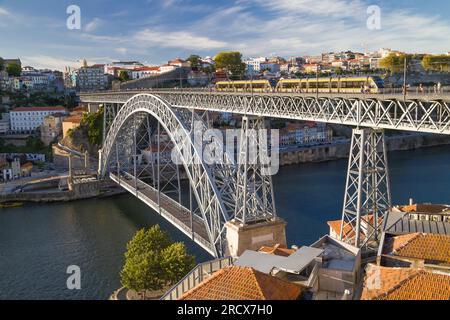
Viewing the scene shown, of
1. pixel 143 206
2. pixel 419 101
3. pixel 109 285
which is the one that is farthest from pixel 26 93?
pixel 419 101

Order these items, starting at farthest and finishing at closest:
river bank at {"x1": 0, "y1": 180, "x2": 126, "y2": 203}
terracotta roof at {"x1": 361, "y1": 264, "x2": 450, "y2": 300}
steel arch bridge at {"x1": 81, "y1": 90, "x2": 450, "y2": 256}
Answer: river bank at {"x1": 0, "y1": 180, "x2": 126, "y2": 203}
steel arch bridge at {"x1": 81, "y1": 90, "x2": 450, "y2": 256}
terracotta roof at {"x1": 361, "y1": 264, "x2": 450, "y2": 300}

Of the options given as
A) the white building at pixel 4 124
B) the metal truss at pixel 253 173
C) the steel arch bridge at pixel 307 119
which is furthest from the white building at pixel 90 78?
the metal truss at pixel 253 173

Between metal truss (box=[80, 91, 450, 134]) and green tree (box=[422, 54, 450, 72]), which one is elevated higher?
green tree (box=[422, 54, 450, 72])

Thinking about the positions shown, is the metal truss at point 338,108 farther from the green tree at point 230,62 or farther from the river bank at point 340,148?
the green tree at point 230,62

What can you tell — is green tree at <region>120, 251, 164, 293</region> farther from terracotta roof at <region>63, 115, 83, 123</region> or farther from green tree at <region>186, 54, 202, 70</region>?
green tree at <region>186, 54, 202, 70</region>

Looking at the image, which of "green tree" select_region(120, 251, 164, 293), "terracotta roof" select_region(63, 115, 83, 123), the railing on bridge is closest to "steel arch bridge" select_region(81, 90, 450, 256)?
"green tree" select_region(120, 251, 164, 293)

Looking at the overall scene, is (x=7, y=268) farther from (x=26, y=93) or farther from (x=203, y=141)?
(x=26, y=93)

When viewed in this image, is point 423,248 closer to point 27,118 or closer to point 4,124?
point 27,118
